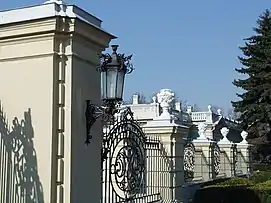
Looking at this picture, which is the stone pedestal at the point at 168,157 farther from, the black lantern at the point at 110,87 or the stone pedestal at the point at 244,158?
the stone pedestal at the point at 244,158

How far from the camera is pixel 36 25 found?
515 centimetres

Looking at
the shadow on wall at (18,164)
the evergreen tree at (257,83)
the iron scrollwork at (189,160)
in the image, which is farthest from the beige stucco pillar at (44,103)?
the evergreen tree at (257,83)

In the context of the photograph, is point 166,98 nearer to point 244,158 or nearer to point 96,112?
point 96,112

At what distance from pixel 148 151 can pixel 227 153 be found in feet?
33.1

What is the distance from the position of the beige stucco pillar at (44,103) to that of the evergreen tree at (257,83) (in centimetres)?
2646

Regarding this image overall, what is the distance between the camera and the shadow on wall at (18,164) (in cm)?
516

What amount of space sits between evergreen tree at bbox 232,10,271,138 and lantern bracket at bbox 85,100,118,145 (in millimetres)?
26163

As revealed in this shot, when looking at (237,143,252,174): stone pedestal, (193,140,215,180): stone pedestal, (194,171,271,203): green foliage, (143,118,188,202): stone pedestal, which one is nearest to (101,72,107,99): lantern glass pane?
(143,118,188,202): stone pedestal

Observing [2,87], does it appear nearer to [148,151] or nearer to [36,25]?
[36,25]

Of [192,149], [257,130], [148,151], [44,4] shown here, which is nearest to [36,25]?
[44,4]

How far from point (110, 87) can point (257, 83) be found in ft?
90.9

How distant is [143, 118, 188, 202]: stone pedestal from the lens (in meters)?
9.69

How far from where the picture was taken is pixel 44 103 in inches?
202

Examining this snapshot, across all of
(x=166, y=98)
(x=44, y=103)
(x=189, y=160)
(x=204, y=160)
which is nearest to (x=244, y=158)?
(x=204, y=160)
